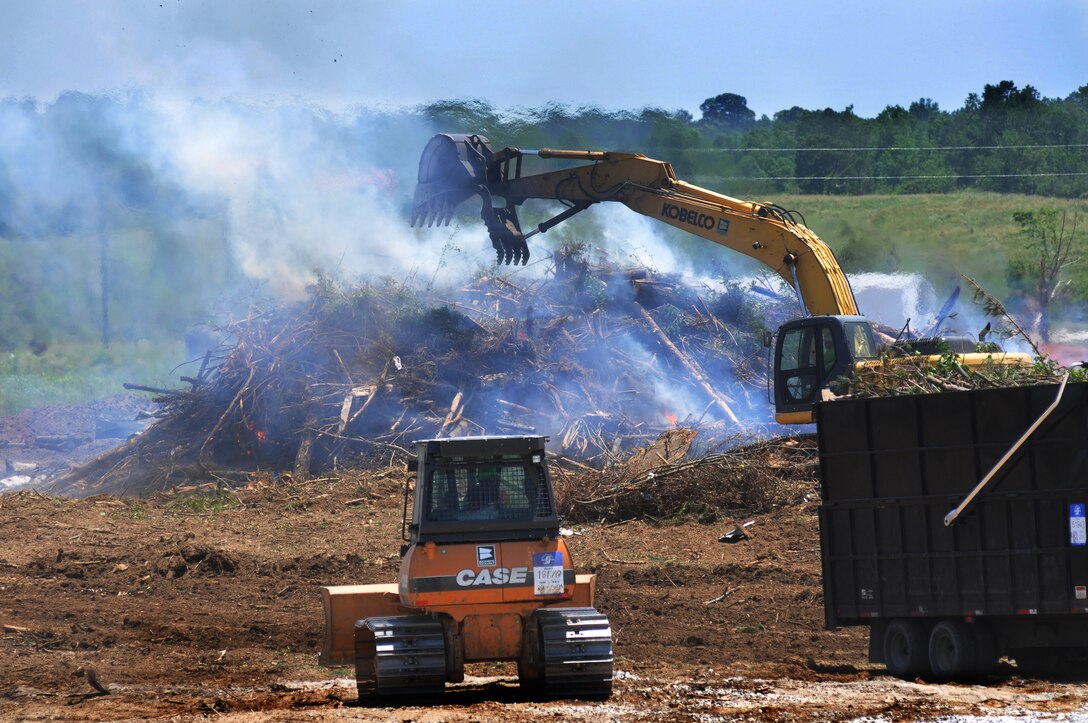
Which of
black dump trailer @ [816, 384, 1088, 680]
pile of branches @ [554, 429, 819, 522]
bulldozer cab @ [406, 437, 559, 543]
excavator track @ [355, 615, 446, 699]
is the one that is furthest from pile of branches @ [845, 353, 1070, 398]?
pile of branches @ [554, 429, 819, 522]

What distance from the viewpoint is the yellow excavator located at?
1792cm

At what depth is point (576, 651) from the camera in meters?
9.42

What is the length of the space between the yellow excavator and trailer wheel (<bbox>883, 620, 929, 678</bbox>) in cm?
556

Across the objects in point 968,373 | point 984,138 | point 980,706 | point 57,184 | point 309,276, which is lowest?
point 980,706

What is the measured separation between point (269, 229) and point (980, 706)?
21.2 meters

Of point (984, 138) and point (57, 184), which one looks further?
point (984, 138)

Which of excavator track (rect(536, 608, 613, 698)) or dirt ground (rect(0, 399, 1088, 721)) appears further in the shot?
excavator track (rect(536, 608, 613, 698))

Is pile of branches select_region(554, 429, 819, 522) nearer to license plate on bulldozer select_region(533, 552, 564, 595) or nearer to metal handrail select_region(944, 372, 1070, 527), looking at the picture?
metal handrail select_region(944, 372, 1070, 527)

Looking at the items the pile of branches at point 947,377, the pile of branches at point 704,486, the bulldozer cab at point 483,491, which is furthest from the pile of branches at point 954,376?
the pile of branches at point 704,486

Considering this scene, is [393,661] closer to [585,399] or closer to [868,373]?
[868,373]

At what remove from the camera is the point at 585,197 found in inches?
889

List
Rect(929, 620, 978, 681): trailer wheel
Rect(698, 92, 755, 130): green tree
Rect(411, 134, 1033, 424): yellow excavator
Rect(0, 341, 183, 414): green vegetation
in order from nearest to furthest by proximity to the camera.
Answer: Rect(929, 620, 978, 681): trailer wheel < Rect(411, 134, 1033, 424): yellow excavator < Rect(0, 341, 183, 414): green vegetation < Rect(698, 92, 755, 130): green tree

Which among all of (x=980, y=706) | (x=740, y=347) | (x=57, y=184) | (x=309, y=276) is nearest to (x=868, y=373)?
(x=980, y=706)

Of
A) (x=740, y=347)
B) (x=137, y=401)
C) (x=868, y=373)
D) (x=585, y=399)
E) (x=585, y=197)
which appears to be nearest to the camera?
(x=868, y=373)
